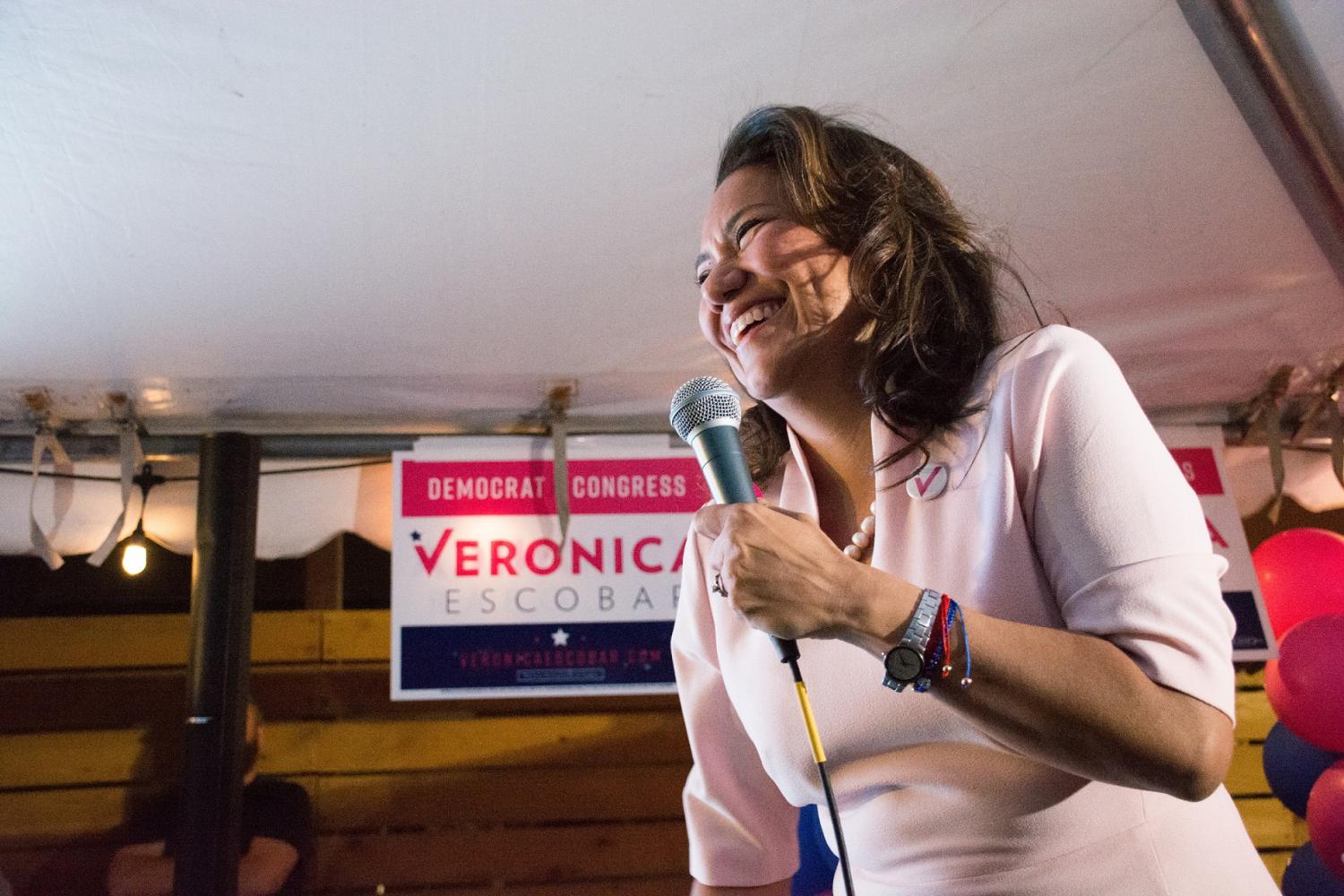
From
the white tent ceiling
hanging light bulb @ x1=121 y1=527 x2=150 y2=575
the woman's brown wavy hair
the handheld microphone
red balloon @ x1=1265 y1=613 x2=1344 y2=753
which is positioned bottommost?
red balloon @ x1=1265 y1=613 x2=1344 y2=753

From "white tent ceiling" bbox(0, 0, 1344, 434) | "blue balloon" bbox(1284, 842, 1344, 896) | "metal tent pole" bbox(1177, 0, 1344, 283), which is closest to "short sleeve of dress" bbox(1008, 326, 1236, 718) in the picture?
"white tent ceiling" bbox(0, 0, 1344, 434)

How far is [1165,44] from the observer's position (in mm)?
1961

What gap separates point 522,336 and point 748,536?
7.70 ft

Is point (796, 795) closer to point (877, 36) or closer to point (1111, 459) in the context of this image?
point (1111, 459)

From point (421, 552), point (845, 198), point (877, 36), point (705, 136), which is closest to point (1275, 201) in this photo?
point (877, 36)

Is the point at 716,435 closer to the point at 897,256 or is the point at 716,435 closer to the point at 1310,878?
the point at 897,256

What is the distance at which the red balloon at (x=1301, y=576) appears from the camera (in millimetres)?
3279

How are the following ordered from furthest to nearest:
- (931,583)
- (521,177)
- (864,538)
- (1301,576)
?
(1301,576) → (521,177) → (864,538) → (931,583)

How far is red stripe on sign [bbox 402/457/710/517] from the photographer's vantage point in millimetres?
3619

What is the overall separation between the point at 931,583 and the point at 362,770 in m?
4.54

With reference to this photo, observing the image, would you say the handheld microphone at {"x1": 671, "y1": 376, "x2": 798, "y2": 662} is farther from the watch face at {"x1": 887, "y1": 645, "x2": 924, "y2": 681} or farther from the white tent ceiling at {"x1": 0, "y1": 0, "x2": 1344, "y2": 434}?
the white tent ceiling at {"x1": 0, "y1": 0, "x2": 1344, "y2": 434}

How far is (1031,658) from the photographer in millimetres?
794

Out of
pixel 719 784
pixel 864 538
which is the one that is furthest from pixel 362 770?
pixel 864 538

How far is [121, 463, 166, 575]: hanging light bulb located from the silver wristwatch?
3389 millimetres
